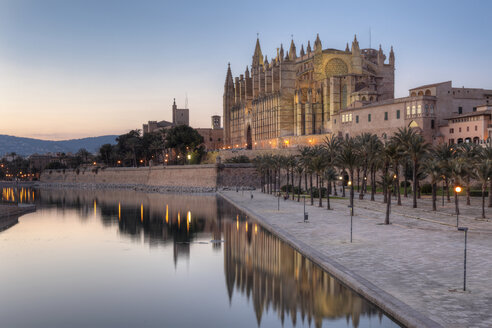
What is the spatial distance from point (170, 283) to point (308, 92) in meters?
59.5

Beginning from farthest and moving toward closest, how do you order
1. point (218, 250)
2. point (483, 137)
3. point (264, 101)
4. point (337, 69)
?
point (264, 101)
point (337, 69)
point (483, 137)
point (218, 250)

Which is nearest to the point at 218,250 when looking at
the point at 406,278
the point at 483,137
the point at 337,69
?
the point at 406,278

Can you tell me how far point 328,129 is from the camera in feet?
217

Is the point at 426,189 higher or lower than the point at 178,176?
lower

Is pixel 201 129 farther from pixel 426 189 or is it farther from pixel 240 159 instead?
pixel 426 189

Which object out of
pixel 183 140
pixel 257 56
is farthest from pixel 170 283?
pixel 257 56

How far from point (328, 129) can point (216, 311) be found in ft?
182

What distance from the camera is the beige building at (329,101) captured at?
49156 millimetres

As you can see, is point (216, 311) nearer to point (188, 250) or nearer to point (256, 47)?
point (188, 250)

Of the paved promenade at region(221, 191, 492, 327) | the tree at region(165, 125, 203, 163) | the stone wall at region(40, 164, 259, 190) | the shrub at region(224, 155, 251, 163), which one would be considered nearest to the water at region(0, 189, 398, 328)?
the paved promenade at region(221, 191, 492, 327)

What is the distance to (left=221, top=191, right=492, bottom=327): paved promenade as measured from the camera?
33.1 ft

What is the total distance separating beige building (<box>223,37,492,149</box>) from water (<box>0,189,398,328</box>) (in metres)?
29.3

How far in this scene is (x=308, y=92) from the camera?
7212 centimetres

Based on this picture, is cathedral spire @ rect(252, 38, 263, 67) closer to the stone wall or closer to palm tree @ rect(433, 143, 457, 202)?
the stone wall
